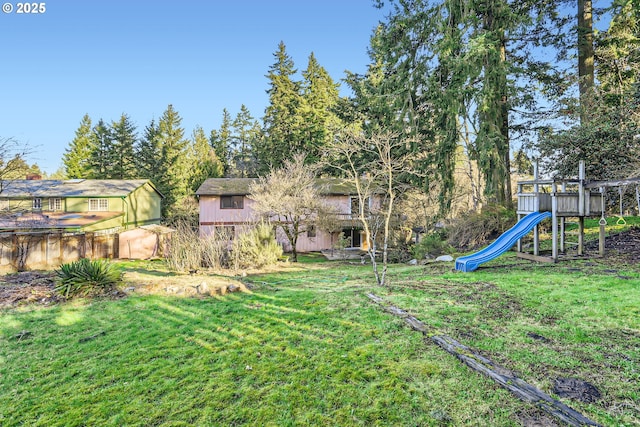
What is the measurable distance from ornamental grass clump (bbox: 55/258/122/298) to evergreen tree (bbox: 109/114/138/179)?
2710cm

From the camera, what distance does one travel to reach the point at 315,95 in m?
30.6

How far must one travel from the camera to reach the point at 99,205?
70.6 ft

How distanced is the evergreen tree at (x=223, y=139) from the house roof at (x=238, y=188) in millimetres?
17102

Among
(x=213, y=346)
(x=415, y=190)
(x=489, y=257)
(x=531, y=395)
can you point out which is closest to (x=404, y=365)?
(x=531, y=395)

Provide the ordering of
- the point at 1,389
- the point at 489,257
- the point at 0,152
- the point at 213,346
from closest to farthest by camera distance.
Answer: the point at 1,389
the point at 213,346
the point at 489,257
the point at 0,152

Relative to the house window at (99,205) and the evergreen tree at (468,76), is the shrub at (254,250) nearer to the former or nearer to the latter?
the evergreen tree at (468,76)

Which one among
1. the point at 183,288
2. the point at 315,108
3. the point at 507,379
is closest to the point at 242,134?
the point at 315,108

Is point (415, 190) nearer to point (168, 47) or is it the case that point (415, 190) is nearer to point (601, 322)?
point (601, 322)

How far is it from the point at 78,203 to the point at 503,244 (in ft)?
81.4

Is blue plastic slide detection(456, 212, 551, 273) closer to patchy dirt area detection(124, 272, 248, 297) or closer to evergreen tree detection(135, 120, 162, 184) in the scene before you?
patchy dirt area detection(124, 272, 248, 297)

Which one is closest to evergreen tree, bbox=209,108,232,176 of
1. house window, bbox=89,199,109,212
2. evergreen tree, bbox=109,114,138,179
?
evergreen tree, bbox=109,114,138,179

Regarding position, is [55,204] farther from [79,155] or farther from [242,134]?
[242,134]

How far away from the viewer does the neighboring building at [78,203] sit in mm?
18484

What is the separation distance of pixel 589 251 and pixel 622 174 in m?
2.60
